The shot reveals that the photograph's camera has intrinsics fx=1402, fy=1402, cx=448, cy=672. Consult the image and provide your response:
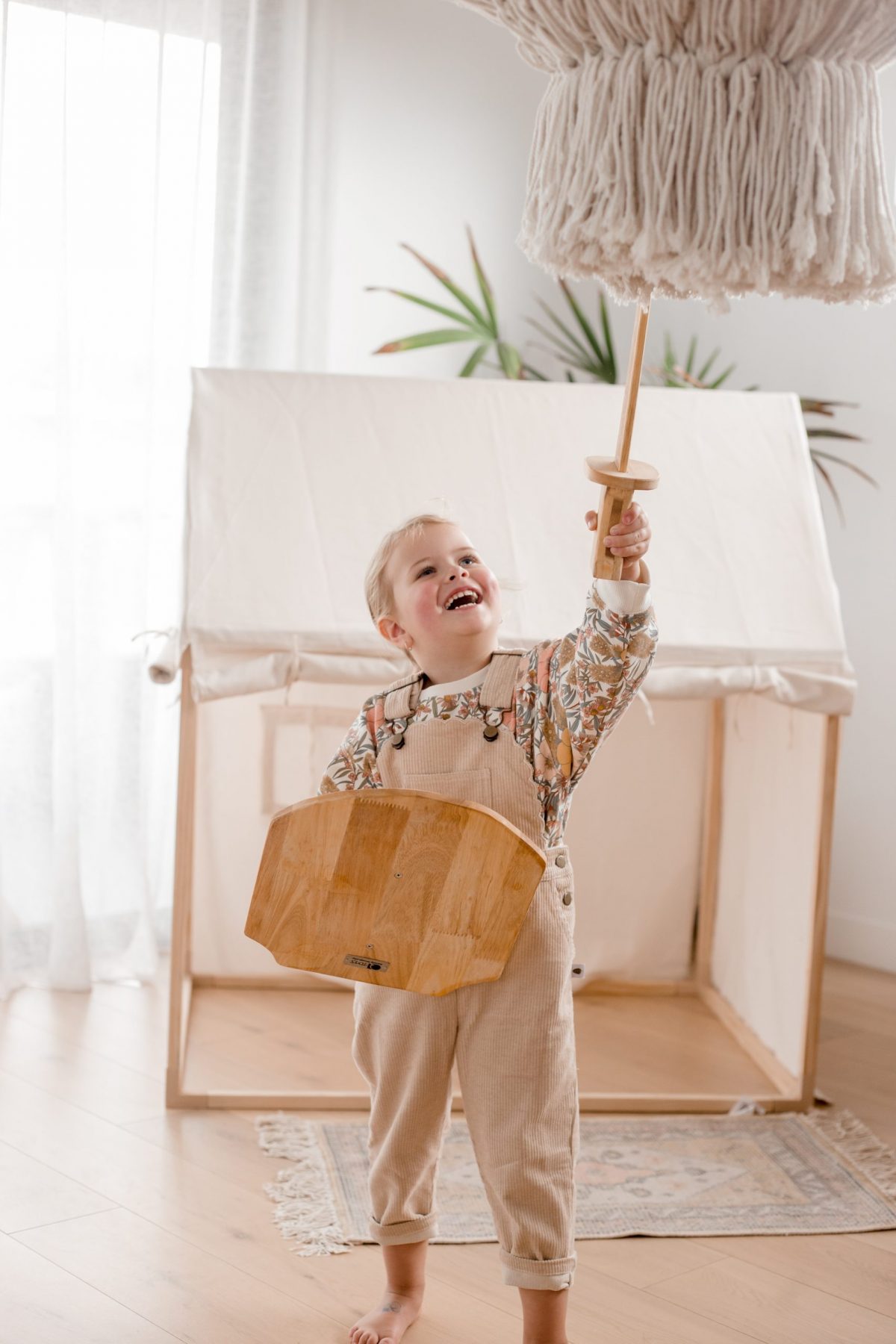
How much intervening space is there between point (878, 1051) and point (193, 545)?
167 centimetres

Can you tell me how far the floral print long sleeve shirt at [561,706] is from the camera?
1460mm

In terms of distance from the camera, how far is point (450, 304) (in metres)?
3.69

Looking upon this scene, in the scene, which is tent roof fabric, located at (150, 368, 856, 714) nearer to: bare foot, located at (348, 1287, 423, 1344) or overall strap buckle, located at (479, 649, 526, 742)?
overall strap buckle, located at (479, 649, 526, 742)

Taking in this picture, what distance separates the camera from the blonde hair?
5.43 ft

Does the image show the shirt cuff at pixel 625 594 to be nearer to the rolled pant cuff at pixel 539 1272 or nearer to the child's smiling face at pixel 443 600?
the child's smiling face at pixel 443 600

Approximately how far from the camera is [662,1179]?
7.04 ft

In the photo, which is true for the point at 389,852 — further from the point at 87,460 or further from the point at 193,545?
the point at 87,460

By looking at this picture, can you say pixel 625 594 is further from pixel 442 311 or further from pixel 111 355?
pixel 111 355

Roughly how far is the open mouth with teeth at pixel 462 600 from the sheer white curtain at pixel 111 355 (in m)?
Answer: 1.58

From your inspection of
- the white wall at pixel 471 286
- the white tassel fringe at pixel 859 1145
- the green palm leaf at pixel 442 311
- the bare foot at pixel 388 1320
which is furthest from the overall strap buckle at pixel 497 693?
the white wall at pixel 471 286

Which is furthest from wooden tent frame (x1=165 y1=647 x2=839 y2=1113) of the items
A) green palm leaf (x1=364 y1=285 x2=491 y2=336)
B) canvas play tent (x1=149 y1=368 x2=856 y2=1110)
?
green palm leaf (x1=364 y1=285 x2=491 y2=336)

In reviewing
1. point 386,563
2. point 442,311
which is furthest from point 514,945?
point 442,311

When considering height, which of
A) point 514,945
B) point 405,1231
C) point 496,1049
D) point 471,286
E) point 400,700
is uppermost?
point 471,286

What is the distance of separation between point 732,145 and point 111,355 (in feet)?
7.23
